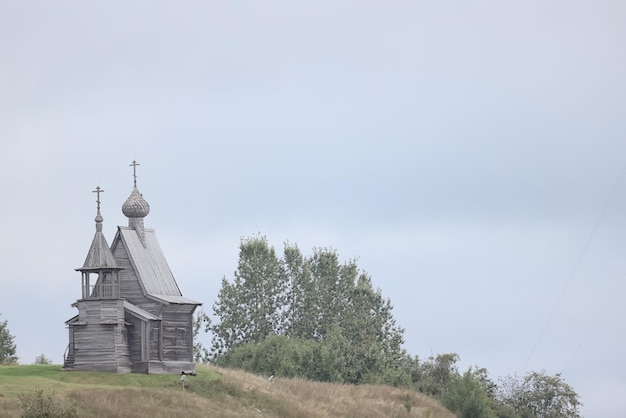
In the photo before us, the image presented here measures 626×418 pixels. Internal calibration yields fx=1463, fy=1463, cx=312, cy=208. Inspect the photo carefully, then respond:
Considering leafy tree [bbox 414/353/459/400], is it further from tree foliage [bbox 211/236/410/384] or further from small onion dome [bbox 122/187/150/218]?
small onion dome [bbox 122/187/150/218]

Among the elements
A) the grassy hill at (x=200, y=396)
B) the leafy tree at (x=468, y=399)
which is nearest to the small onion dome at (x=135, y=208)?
the grassy hill at (x=200, y=396)

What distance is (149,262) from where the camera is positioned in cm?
8350

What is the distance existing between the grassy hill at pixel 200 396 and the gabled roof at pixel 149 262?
208 inches

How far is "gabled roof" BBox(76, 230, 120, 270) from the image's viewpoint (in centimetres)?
7925

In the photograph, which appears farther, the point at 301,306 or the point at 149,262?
the point at 301,306

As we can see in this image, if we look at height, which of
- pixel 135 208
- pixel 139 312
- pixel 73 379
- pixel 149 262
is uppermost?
pixel 135 208

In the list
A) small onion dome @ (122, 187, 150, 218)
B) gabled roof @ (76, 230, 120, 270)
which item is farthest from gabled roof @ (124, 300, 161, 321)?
small onion dome @ (122, 187, 150, 218)

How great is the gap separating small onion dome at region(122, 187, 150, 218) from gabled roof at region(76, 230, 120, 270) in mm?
5385

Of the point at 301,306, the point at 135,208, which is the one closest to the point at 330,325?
the point at 301,306

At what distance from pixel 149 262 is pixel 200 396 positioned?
40.3 feet

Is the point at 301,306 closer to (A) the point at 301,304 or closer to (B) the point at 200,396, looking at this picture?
→ (A) the point at 301,304

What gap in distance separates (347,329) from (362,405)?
30.6 m

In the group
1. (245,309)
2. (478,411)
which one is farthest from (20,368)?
(245,309)

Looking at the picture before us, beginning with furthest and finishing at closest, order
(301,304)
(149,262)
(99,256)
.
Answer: (301,304)
(149,262)
(99,256)
